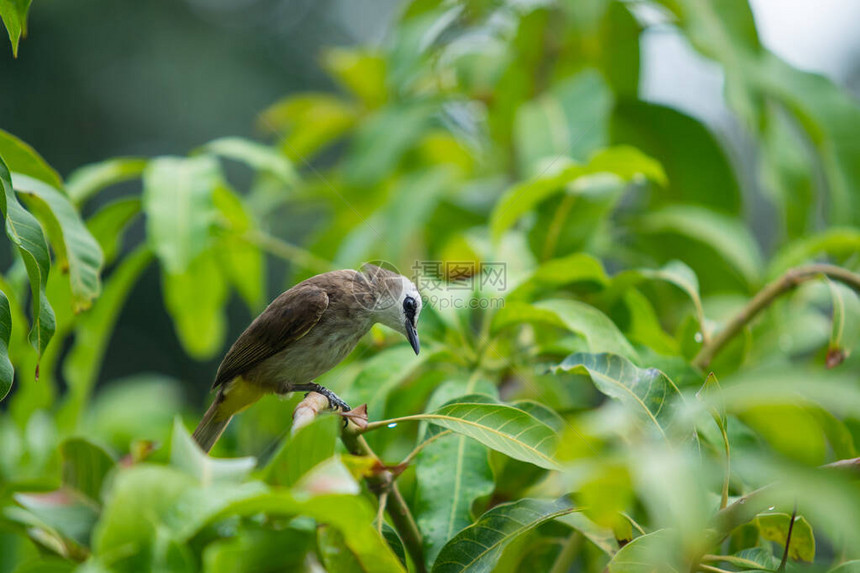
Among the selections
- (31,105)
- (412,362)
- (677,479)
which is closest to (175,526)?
(677,479)

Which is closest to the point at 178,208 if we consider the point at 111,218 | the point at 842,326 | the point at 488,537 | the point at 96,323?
the point at 111,218

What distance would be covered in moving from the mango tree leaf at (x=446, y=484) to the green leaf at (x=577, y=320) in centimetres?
30

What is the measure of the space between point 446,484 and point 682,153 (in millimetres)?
1742

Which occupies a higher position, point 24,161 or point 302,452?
point 24,161

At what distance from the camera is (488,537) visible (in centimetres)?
115

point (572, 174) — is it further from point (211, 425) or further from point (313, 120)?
point (313, 120)

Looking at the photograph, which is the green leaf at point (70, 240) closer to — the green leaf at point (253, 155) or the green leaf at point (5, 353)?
the green leaf at point (5, 353)

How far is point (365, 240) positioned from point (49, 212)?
1.15 metres

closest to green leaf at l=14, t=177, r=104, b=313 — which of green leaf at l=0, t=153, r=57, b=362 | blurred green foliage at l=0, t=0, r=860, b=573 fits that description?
blurred green foliage at l=0, t=0, r=860, b=573

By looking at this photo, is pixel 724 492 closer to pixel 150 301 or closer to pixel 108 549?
pixel 108 549

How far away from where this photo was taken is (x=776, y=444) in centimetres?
188

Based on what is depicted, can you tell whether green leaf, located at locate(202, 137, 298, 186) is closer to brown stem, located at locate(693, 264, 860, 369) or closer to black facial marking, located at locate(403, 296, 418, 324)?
black facial marking, located at locate(403, 296, 418, 324)

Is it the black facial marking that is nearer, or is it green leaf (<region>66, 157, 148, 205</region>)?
the black facial marking

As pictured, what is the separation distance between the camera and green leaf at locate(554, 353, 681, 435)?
113cm
